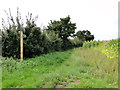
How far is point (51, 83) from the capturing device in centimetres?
300

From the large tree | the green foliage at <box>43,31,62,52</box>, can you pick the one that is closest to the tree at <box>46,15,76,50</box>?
the large tree

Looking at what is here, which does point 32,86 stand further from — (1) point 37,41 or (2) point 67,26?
(2) point 67,26

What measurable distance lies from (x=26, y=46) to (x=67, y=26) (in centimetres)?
1160

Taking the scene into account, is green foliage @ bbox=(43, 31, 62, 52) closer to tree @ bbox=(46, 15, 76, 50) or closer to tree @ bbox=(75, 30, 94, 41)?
tree @ bbox=(46, 15, 76, 50)

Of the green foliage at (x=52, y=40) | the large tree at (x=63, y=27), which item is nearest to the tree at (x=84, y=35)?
the large tree at (x=63, y=27)

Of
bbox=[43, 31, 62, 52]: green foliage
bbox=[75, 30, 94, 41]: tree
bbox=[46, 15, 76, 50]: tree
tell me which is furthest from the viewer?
bbox=[75, 30, 94, 41]: tree

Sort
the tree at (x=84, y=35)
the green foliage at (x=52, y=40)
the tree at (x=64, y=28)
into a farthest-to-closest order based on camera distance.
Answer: the tree at (x=84, y=35)
the tree at (x=64, y=28)
the green foliage at (x=52, y=40)

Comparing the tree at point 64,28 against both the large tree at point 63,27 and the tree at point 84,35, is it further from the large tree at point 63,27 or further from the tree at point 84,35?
the tree at point 84,35

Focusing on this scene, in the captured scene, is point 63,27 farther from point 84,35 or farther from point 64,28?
point 84,35

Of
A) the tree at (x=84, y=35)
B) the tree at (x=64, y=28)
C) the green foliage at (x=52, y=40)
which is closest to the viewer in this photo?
the green foliage at (x=52, y=40)

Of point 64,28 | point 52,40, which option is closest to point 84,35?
point 64,28

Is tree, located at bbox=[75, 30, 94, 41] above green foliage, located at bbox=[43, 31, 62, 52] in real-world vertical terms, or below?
above

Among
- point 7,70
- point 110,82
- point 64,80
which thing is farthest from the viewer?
point 7,70

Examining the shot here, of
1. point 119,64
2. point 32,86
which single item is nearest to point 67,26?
point 119,64
